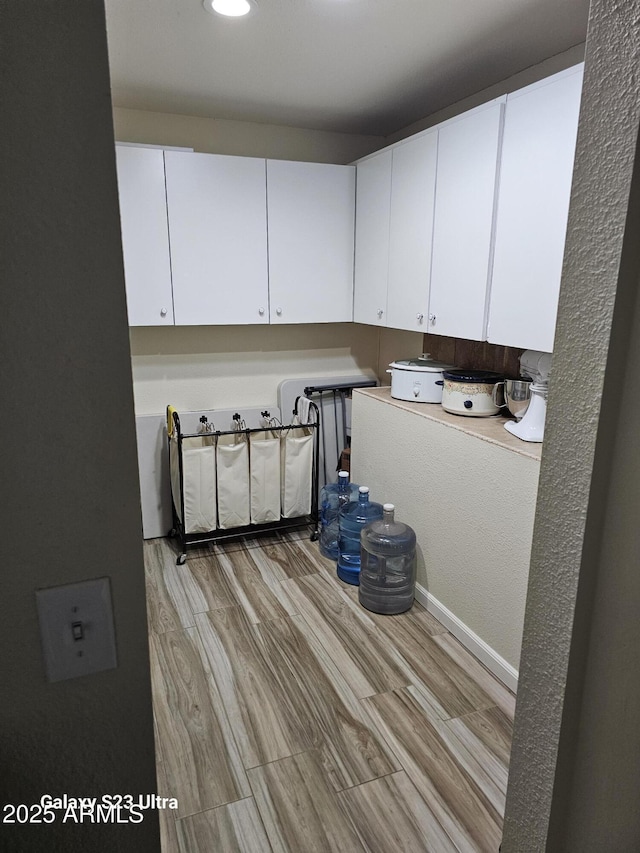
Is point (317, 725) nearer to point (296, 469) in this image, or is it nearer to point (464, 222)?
point (296, 469)

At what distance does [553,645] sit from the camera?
1057 millimetres

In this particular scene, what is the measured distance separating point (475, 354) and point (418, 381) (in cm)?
33

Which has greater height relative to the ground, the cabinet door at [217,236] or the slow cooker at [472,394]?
the cabinet door at [217,236]

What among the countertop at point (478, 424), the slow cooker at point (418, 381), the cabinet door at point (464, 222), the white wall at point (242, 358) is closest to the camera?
the countertop at point (478, 424)

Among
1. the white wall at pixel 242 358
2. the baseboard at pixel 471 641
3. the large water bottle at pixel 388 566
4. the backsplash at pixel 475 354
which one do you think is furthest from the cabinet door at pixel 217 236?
the baseboard at pixel 471 641

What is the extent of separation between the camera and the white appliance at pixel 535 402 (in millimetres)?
2164

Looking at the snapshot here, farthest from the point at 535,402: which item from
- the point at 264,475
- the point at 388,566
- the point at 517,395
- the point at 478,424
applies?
the point at 264,475

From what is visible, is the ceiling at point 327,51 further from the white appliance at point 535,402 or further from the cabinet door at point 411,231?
the white appliance at point 535,402

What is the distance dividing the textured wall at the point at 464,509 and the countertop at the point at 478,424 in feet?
0.08

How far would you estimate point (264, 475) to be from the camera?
3.20m

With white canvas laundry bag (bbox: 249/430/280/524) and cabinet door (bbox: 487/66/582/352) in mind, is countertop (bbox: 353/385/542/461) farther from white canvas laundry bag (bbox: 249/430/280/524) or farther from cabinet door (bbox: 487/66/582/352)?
white canvas laundry bag (bbox: 249/430/280/524)

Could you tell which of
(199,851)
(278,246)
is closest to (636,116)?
(199,851)

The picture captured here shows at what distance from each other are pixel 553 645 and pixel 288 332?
2.81 m

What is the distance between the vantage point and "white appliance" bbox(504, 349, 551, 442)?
216 cm
